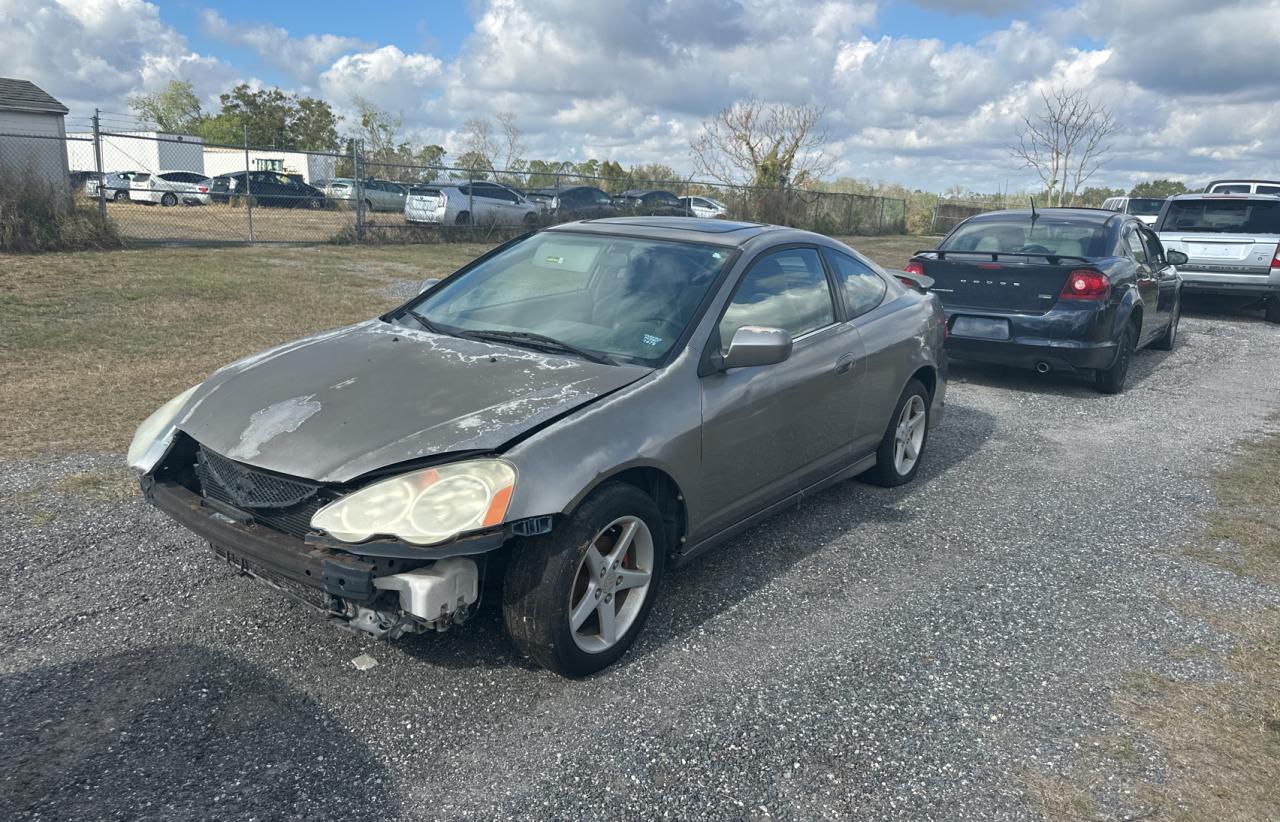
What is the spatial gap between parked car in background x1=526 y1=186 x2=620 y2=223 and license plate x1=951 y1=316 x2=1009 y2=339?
53.8 feet

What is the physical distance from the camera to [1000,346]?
25.9ft

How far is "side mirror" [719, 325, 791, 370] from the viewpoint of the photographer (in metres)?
3.63

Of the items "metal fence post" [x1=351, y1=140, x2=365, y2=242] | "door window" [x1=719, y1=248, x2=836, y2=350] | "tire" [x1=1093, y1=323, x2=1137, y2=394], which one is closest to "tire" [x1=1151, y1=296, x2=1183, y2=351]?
"tire" [x1=1093, y1=323, x2=1137, y2=394]

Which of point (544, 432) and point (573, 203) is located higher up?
point (573, 203)

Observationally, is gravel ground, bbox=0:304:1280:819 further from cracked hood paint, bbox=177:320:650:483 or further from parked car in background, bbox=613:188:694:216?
parked car in background, bbox=613:188:694:216

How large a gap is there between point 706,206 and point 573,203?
7.42 meters

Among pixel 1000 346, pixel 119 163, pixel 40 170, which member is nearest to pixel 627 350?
pixel 1000 346

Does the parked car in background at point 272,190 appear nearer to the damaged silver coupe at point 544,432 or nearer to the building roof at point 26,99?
the building roof at point 26,99

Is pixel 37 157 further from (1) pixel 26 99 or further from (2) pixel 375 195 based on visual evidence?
(1) pixel 26 99

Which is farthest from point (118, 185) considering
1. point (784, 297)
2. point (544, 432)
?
point (544, 432)

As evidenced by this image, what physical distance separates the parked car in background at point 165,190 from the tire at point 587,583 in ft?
97.2

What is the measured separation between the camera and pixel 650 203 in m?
28.7

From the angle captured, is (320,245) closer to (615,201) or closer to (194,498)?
(615,201)

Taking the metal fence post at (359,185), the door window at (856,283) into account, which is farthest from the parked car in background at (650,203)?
the door window at (856,283)
